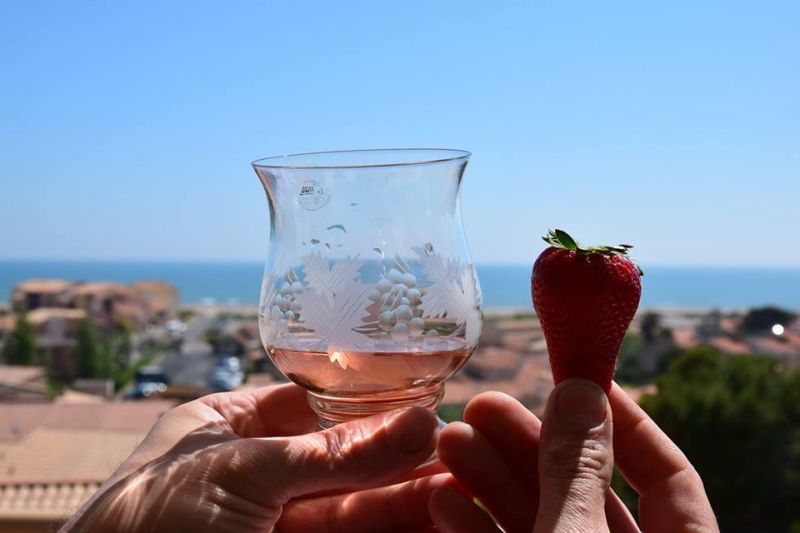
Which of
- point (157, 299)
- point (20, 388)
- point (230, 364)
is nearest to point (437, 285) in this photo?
point (20, 388)

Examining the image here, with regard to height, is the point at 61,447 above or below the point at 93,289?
above

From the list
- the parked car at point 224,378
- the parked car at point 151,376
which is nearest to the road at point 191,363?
the parked car at point 151,376

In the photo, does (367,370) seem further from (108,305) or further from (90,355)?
(108,305)

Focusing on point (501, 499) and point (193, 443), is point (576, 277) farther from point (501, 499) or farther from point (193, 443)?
point (193, 443)

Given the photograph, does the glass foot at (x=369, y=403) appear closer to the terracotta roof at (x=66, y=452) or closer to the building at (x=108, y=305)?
the terracotta roof at (x=66, y=452)

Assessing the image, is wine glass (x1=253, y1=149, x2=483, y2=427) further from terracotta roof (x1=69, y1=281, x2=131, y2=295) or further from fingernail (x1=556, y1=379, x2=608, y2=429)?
terracotta roof (x1=69, y1=281, x2=131, y2=295)

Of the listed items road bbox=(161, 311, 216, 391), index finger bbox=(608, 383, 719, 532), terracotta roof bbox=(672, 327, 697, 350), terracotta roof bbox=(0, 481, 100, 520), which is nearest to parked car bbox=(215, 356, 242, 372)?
road bbox=(161, 311, 216, 391)

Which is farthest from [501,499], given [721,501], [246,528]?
[721,501]
